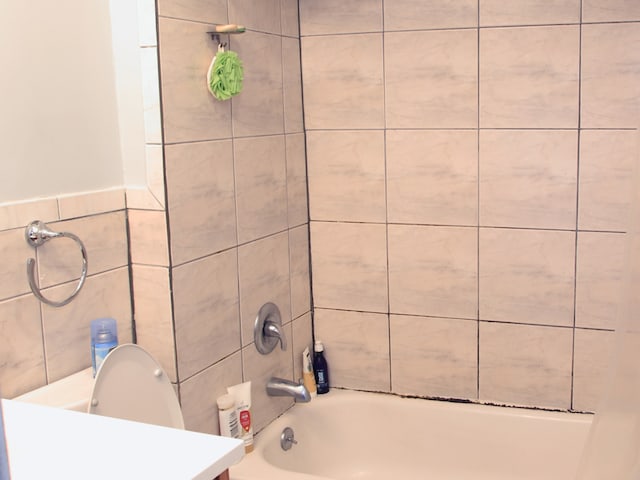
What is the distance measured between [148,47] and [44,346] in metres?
0.78

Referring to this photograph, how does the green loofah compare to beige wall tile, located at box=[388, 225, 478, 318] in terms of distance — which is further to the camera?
beige wall tile, located at box=[388, 225, 478, 318]

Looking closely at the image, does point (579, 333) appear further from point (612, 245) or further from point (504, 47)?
point (504, 47)

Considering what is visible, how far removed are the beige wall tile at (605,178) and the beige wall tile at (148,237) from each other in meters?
1.29

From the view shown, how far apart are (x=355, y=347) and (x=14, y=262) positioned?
1359 mm

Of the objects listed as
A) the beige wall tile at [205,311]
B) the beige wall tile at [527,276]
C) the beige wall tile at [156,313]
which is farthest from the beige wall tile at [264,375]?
the beige wall tile at [527,276]

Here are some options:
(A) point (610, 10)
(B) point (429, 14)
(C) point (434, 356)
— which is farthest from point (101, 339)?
(A) point (610, 10)

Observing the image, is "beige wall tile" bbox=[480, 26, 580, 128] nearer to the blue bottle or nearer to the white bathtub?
the white bathtub

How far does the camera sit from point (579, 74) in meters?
2.36

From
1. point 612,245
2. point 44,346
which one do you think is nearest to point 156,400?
point 44,346

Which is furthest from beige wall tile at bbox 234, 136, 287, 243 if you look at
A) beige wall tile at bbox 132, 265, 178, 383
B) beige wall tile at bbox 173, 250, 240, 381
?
beige wall tile at bbox 132, 265, 178, 383

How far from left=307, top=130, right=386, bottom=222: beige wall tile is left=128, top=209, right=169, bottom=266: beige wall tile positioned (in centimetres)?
84

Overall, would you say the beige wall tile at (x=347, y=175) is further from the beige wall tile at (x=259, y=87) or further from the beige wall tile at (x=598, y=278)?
the beige wall tile at (x=598, y=278)

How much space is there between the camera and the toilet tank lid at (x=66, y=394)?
1732 mm

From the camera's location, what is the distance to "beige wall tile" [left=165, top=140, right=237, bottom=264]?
2.01 metres
